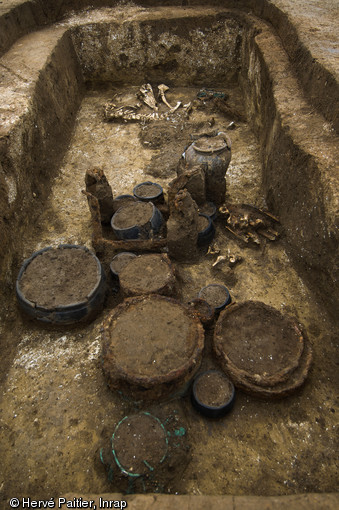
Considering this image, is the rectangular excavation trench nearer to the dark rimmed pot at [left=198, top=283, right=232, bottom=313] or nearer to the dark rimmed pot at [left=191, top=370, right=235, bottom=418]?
the dark rimmed pot at [left=191, top=370, right=235, bottom=418]

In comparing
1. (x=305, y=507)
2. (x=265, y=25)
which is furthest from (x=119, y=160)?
(x=305, y=507)

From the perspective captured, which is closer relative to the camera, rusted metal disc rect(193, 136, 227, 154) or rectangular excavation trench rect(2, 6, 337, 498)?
rectangular excavation trench rect(2, 6, 337, 498)

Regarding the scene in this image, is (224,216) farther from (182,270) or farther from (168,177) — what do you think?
(168,177)

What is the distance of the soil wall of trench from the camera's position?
3.67 m

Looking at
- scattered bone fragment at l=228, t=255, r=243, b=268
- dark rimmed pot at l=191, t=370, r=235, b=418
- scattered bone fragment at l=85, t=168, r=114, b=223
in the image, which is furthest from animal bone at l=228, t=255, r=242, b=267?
scattered bone fragment at l=85, t=168, r=114, b=223

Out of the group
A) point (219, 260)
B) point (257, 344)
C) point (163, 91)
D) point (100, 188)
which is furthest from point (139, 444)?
point (163, 91)

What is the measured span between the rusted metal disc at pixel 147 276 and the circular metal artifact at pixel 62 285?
300 millimetres

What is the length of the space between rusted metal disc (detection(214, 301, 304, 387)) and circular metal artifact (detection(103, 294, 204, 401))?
1.11ft

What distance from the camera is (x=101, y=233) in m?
4.25

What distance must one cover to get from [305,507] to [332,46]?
5.30 meters

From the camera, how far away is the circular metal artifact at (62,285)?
340cm

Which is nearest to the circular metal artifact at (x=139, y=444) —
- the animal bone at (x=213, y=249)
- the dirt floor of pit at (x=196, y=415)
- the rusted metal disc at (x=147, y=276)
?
the dirt floor of pit at (x=196, y=415)

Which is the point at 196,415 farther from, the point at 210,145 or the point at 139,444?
the point at 210,145

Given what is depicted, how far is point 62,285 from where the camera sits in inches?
141
